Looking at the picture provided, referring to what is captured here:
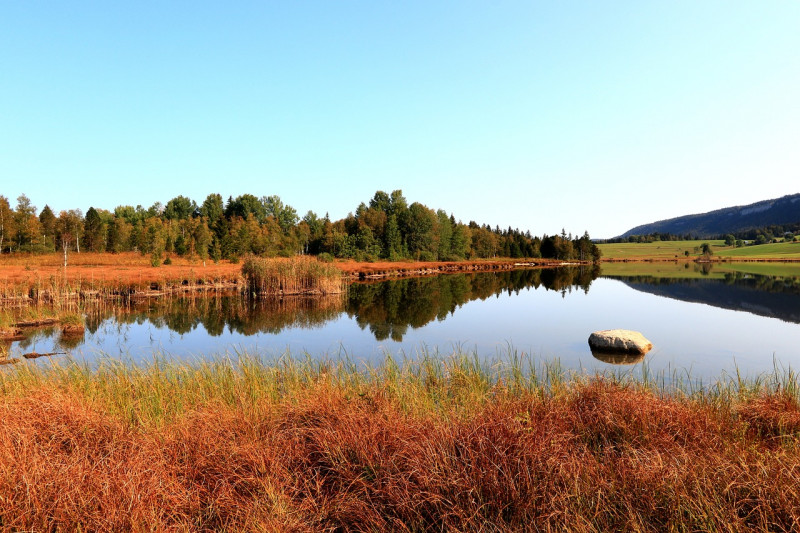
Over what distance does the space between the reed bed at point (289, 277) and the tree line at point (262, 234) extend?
682 inches

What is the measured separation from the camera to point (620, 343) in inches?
527

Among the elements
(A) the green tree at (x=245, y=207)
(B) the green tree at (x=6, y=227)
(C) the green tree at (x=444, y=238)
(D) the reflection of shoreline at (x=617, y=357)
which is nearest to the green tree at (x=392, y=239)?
(C) the green tree at (x=444, y=238)

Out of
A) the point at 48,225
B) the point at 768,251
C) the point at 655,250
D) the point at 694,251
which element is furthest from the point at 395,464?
the point at 655,250

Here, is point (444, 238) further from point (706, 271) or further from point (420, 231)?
point (706, 271)

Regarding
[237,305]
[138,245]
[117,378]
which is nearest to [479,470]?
[117,378]

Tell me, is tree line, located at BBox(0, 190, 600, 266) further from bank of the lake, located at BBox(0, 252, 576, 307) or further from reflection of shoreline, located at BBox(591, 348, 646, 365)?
reflection of shoreline, located at BBox(591, 348, 646, 365)

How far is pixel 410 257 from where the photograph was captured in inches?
3538

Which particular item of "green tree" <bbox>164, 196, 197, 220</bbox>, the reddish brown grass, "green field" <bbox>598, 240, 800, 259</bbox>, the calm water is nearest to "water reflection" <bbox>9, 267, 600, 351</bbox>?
the calm water

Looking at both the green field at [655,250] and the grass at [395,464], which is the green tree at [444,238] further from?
the grass at [395,464]

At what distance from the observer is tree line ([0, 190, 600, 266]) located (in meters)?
64.4

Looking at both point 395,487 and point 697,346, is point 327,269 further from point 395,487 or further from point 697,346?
point 395,487

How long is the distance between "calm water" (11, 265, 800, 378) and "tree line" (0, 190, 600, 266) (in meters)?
24.4

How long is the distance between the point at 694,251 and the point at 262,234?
131 metres

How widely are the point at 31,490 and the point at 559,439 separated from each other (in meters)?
4.91
